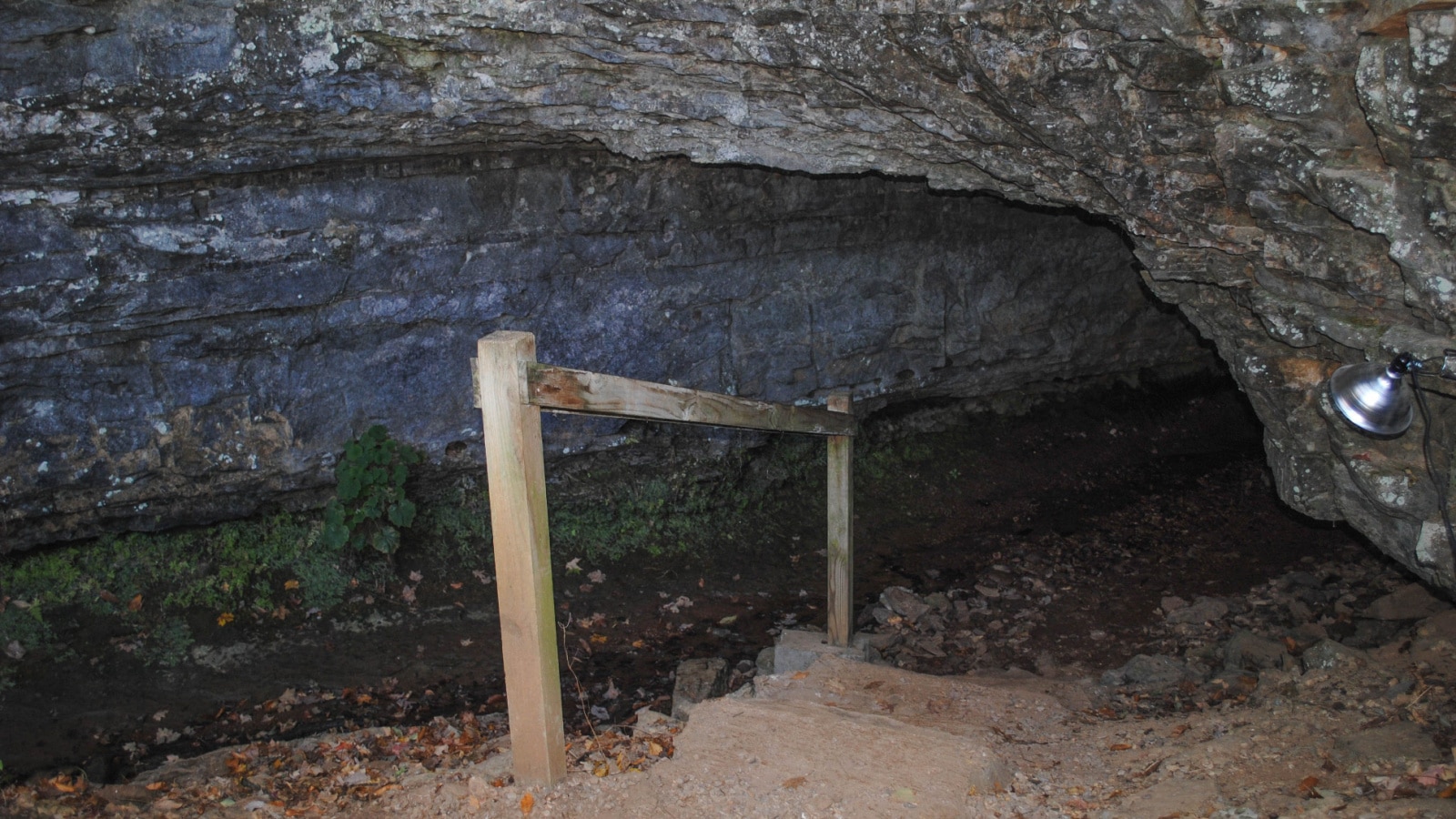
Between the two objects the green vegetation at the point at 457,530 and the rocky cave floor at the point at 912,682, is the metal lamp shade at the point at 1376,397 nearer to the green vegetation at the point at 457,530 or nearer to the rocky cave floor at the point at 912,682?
the rocky cave floor at the point at 912,682

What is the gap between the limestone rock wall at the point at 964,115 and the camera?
4258mm

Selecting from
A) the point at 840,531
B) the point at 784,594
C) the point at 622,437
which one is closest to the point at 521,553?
the point at 840,531

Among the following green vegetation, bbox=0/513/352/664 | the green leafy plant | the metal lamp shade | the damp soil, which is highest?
the metal lamp shade

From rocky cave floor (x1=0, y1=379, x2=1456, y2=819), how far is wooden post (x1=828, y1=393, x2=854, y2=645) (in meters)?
0.57

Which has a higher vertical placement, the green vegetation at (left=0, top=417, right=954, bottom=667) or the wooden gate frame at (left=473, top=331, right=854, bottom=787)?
the wooden gate frame at (left=473, top=331, right=854, bottom=787)

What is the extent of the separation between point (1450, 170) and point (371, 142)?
536 cm

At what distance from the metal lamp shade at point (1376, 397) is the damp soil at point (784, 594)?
3.03 metres

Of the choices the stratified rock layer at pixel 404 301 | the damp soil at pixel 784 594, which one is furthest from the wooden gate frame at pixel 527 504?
the stratified rock layer at pixel 404 301

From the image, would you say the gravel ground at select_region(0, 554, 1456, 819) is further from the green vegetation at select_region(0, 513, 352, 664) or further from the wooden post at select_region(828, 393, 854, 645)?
the green vegetation at select_region(0, 513, 352, 664)

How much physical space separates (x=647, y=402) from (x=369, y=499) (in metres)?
3.72

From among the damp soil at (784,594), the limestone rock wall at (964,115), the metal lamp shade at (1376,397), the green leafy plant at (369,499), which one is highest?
the limestone rock wall at (964,115)

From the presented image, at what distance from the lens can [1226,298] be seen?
19.1 ft

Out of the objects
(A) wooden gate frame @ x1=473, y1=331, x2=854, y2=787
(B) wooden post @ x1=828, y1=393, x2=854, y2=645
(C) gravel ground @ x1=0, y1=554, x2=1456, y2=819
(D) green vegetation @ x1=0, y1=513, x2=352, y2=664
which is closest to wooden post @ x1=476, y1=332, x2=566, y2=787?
(A) wooden gate frame @ x1=473, y1=331, x2=854, y2=787

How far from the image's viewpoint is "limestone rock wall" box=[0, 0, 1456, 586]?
168 inches
